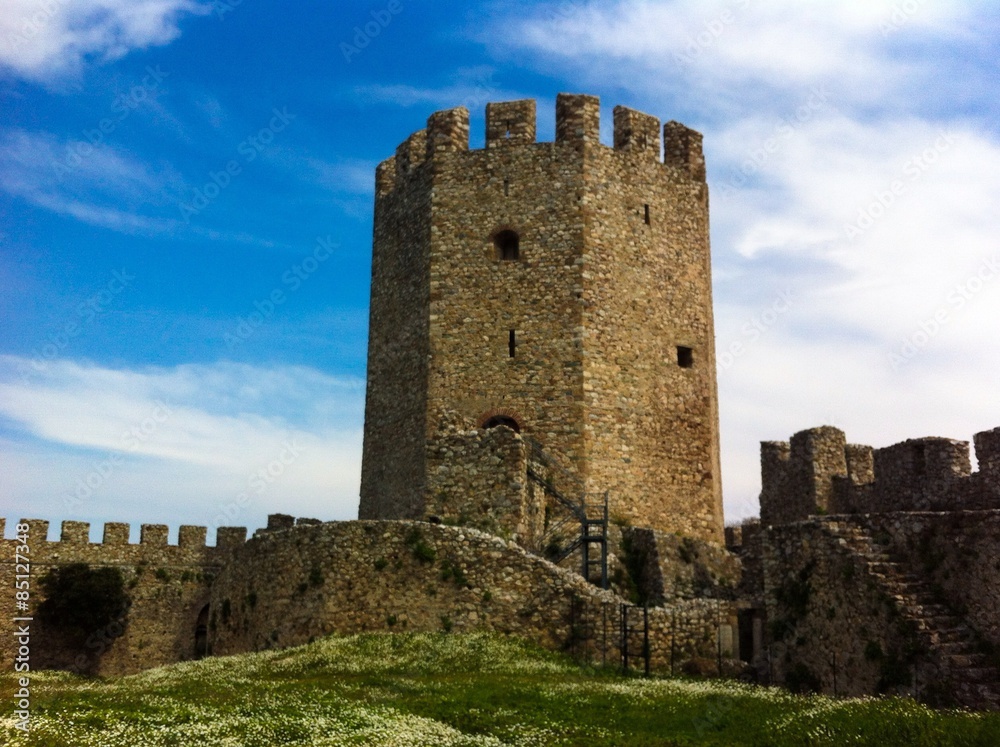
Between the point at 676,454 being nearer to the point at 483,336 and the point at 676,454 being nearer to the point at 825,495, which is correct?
the point at 825,495

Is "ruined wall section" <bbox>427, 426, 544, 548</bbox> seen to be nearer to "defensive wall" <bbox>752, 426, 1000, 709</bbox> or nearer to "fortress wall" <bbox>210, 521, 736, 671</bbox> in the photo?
"fortress wall" <bbox>210, 521, 736, 671</bbox>

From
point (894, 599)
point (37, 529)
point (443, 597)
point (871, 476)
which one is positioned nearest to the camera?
point (894, 599)

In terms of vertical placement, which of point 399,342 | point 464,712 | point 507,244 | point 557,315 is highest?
point 507,244

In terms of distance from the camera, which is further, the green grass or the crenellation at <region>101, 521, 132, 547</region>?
the crenellation at <region>101, 521, 132, 547</region>

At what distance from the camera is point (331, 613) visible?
746 inches

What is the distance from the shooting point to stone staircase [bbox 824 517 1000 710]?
1289 centimetres

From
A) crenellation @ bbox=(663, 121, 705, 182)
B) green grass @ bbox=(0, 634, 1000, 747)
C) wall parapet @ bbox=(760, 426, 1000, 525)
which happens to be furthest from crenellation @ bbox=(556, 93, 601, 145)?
green grass @ bbox=(0, 634, 1000, 747)

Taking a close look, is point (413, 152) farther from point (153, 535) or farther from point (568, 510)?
point (153, 535)

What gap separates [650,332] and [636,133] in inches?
212

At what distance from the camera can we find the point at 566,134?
24.5 meters

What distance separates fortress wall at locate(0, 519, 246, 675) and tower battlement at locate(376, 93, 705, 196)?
14.0 meters

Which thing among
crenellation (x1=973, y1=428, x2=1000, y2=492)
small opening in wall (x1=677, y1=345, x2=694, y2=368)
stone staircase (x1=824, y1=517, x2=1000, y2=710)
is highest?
small opening in wall (x1=677, y1=345, x2=694, y2=368)

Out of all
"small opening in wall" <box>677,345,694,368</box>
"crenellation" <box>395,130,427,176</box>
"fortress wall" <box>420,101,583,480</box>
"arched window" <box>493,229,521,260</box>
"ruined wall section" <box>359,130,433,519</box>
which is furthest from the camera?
"crenellation" <box>395,130,427,176</box>

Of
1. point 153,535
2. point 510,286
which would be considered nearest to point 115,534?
point 153,535
